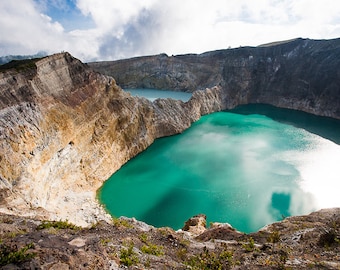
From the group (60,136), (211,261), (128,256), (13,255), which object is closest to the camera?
(13,255)

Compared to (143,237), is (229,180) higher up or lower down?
lower down

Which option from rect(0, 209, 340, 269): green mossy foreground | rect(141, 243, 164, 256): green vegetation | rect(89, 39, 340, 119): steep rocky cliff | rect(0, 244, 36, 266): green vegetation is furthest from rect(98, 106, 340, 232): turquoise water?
rect(89, 39, 340, 119): steep rocky cliff

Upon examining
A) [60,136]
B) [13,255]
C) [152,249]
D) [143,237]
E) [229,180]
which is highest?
[60,136]

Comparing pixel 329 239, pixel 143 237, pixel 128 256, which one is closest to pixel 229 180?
pixel 329 239

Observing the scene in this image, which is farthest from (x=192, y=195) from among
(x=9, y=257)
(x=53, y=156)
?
(x=9, y=257)

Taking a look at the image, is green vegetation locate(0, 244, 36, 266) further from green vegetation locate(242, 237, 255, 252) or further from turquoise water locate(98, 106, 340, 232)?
turquoise water locate(98, 106, 340, 232)

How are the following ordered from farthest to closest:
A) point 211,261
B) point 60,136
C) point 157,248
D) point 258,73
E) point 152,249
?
1. point 258,73
2. point 60,136
3. point 157,248
4. point 152,249
5. point 211,261

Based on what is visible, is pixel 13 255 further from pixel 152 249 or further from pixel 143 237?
pixel 143 237
